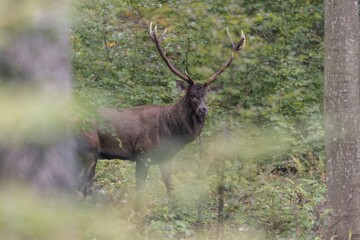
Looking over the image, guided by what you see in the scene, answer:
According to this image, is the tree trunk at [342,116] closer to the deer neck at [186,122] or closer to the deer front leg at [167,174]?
the deer front leg at [167,174]

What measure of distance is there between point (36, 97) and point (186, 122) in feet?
30.0

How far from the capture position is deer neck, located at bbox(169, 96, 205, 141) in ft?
34.3

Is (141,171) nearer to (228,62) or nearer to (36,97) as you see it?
(228,62)

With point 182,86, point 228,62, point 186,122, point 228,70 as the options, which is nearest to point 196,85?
point 182,86

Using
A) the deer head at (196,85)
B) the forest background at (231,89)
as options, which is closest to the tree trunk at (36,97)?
the forest background at (231,89)

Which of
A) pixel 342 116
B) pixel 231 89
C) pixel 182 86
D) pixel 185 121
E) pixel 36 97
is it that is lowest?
pixel 185 121

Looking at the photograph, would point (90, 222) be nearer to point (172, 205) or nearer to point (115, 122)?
point (172, 205)

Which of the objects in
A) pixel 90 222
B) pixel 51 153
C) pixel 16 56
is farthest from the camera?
pixel 51 153

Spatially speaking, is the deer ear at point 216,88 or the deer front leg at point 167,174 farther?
the deer ear at point 216,88

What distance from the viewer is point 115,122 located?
32.9 ft

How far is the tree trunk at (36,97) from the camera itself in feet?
4.43

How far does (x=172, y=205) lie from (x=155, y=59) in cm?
503

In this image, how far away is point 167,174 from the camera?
30.9 feet

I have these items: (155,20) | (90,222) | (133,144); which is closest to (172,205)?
(133,144)
